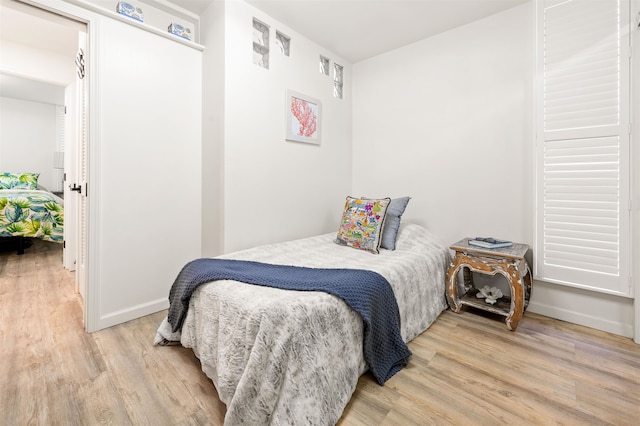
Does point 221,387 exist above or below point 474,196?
below

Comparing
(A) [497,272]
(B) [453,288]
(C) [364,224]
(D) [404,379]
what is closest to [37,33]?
(C) [364,224]

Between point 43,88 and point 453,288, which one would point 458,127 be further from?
point 43,88

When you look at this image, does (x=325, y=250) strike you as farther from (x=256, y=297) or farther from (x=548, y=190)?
(x=548, y=190)

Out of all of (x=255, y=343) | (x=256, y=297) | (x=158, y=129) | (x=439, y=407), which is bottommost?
(x=439, y=407)

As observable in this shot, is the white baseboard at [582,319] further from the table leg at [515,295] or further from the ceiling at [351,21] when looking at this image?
the ceiling at [351,21]

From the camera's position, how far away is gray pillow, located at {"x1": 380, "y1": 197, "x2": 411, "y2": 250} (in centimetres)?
241

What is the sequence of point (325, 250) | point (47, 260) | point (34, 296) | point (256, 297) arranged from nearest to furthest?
point (256, 297) < point (325, 250) < point (34, 296) < point (47, 260)

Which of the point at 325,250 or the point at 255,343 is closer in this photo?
the point at 255,343

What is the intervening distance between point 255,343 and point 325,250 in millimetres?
1231

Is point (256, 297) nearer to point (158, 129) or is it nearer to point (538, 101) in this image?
A: point (158, 129)

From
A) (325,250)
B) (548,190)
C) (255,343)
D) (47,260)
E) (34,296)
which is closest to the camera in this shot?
(255,343)

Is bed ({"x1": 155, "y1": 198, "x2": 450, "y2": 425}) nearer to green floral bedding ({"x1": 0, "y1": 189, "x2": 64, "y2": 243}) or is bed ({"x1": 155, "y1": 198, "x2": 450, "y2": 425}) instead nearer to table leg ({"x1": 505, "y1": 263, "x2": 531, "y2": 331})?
table leg ({"x1": 505, "y1": 263, "x2": 531, "y2": 331})

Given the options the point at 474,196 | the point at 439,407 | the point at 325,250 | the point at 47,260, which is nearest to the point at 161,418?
the point at 439,407

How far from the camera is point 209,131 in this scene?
2.46 metres
